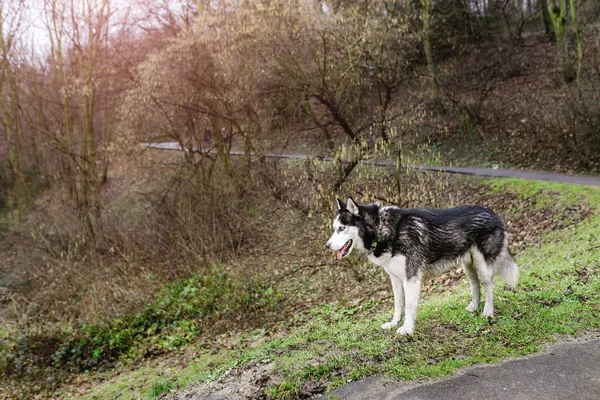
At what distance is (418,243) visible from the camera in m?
6.14

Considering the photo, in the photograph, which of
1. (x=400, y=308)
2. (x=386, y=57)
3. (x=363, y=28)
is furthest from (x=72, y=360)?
(x=386, y=57)

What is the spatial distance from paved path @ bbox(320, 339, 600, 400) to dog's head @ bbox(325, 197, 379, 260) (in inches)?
68.5

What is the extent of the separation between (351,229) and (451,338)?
191cm

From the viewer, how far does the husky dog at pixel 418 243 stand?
6.09m

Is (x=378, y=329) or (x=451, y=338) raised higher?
(x=451, y=338)

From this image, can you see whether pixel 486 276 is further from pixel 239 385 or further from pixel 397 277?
pixel 239 385

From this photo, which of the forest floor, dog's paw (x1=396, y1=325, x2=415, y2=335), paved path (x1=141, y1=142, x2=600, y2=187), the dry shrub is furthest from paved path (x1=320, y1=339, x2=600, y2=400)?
paved path (x1=141, y1=142, x2=600, y2=187)

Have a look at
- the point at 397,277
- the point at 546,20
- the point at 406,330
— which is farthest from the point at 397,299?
the point at 546,20

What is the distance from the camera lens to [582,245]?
370 inches

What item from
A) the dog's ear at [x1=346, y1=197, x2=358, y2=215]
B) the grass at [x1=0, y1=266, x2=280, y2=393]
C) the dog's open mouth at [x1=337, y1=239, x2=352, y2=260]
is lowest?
the grass at [x1=0, y1=266, x2=280, y2=393]

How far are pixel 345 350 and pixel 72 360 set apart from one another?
26.6ft

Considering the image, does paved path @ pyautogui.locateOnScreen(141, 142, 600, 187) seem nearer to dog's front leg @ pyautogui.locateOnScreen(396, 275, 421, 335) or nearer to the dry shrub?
the dry shrub

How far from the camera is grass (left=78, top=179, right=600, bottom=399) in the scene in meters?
5.29

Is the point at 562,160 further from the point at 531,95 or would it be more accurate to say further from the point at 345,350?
the point at 345,350
